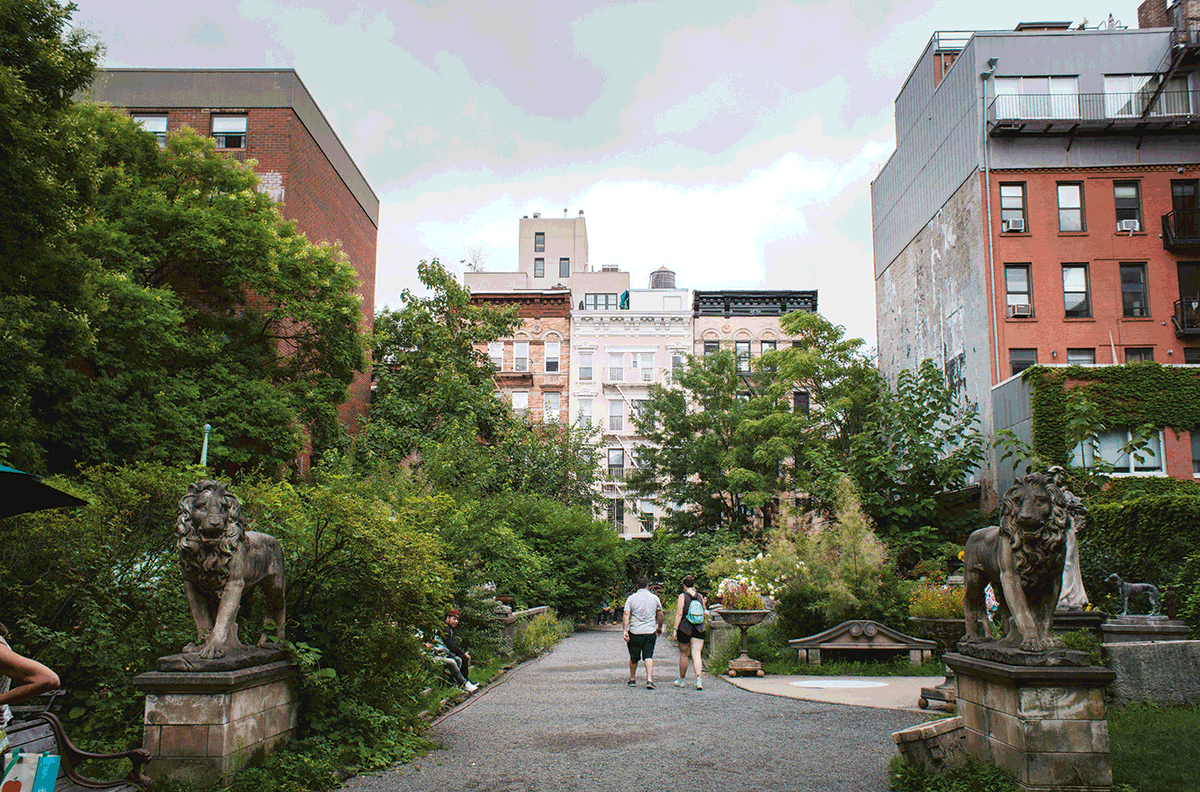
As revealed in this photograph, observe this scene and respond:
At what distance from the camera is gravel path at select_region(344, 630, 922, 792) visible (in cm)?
783

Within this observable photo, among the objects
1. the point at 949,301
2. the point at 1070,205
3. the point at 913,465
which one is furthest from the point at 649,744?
the point at 1070,205

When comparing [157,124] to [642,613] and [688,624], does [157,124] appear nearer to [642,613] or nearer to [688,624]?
[642,613]

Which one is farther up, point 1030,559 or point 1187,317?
point 1187,317

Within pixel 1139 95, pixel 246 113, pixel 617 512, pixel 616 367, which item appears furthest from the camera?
pixel 616 367

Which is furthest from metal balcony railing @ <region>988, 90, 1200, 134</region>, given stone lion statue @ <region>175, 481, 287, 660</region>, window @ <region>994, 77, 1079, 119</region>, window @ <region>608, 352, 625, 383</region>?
stone lion statue @ <region>175, 481, 287, 660</region>

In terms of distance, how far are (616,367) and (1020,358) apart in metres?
25.4

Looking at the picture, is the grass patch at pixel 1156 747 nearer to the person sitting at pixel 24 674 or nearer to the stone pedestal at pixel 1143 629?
the stone pedestal at pixel 1143 629

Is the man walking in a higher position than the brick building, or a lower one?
lower

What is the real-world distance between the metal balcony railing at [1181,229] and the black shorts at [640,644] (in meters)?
24.6

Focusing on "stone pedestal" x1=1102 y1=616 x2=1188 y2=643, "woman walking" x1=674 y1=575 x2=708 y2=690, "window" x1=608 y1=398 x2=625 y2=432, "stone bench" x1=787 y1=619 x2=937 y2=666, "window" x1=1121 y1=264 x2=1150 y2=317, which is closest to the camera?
"stone pedestal" x1=1102 y1=616 x2=1188 y2=643

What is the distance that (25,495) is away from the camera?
6.35m

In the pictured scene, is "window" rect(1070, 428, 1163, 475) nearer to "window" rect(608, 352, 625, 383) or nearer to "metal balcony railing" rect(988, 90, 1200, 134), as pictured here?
"metal balcony railing" rect(988, 90, 1200, 134)

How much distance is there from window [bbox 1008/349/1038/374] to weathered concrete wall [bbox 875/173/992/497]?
707 millimetres

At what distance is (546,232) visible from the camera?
218 feet
